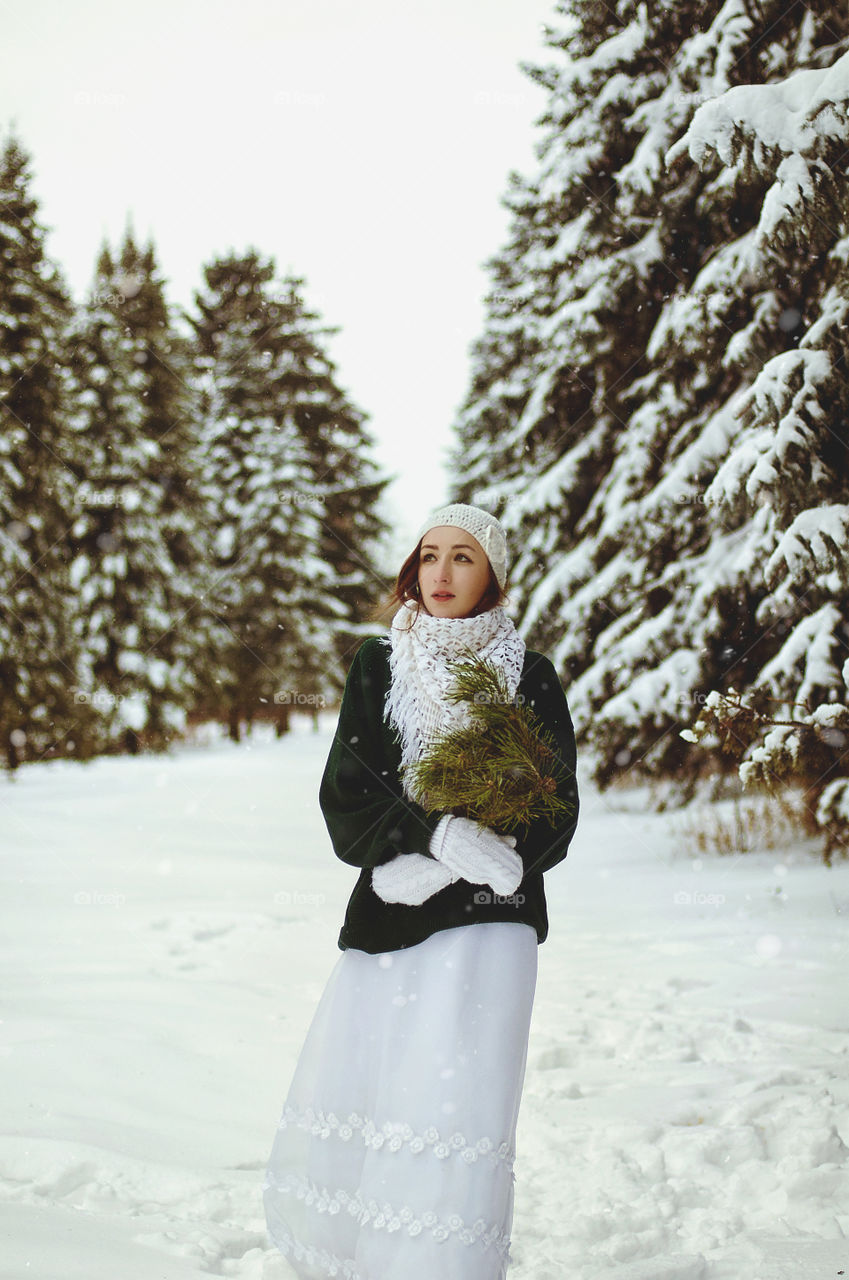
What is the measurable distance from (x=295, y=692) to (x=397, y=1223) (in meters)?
26.9

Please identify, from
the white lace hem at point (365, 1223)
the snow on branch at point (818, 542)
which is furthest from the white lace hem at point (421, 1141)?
the snow on branch at point (818, 542)

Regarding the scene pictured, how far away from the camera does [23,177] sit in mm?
19516

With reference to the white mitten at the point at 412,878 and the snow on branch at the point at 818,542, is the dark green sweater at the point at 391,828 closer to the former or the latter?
the white mitten at the point at 412,878

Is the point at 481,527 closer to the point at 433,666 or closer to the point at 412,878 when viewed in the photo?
the point at 433,666

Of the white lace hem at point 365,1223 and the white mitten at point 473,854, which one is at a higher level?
the white mitten at point 473,854

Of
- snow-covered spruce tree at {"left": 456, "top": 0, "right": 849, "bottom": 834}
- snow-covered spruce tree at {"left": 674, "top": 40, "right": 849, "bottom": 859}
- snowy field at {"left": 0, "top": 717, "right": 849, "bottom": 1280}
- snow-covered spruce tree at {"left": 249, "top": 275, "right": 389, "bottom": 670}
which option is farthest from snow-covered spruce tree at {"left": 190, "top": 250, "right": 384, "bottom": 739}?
snow-covered spruce tree at {"left": 674, "top": 40, "right": 849, "bottom": 859}

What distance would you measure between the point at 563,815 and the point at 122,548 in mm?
22477

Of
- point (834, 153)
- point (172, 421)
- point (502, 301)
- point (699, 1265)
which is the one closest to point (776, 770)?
point (699, 1265)

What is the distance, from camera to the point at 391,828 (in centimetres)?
279

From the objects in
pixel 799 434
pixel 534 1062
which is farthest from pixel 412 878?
pixel 799 434

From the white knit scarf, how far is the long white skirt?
0.54 meters

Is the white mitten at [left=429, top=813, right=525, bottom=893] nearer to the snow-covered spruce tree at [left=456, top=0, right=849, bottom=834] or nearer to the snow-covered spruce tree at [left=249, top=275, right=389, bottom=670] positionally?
the snow-covered spruce tree at [left=456, top=0, right=849, bottom=834]

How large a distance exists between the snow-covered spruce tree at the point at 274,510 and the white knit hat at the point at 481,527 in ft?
78.5

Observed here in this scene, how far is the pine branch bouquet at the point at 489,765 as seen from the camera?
8.67 ft
